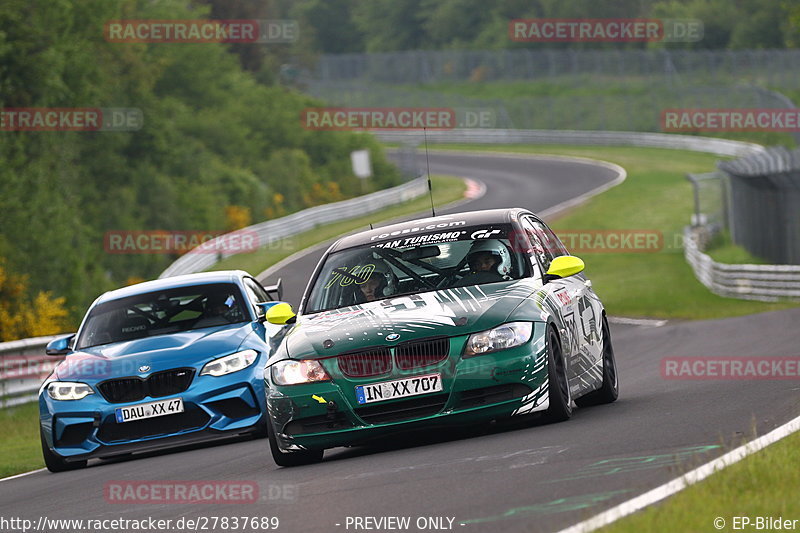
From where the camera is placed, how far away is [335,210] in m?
55.7

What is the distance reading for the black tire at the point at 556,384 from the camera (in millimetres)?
9320

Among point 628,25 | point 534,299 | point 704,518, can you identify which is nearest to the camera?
point 704,518

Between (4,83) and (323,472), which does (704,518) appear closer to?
(323,472)

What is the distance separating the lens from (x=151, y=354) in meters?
12.1

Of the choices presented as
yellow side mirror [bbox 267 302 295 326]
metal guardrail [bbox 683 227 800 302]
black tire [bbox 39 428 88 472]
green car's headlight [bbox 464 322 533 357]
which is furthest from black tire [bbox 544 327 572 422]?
metal guardrail [bbox 683 227 800 302]

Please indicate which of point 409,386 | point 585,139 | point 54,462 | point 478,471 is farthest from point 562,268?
point 585,139

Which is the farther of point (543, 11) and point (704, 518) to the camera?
point (543, 11)

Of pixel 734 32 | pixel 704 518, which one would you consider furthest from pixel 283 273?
pixel 734 32

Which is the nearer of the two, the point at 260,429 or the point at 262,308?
Result: the point at 260,429

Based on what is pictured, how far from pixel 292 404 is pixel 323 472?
568mm

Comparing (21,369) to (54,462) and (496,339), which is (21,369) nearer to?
(54,462)

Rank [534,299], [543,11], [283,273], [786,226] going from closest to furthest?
[534,299] < [786,226] < [283,273] < [543,11]

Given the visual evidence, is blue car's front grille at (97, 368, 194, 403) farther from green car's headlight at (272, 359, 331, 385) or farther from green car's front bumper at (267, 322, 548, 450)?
green car's front bumper at (267, 322, 548, 450)

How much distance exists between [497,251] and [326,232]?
41.3m
